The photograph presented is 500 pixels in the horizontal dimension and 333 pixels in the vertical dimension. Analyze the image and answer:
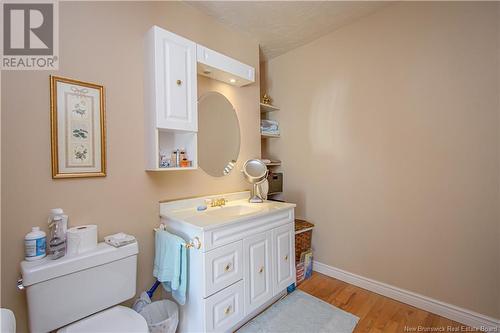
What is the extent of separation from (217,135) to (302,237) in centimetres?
133

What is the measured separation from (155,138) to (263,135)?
4.39 feet

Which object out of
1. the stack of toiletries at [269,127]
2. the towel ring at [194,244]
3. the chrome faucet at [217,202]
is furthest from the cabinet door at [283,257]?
the stack of toiletries at [269,127]

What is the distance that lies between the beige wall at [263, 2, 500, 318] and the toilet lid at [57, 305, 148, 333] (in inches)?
71.9

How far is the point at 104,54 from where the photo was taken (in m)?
1.39

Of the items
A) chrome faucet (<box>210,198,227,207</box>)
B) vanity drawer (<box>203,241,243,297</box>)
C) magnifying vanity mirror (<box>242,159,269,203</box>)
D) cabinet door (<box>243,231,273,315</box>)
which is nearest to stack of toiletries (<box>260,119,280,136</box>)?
magnifying vanity mirror (<box>242,159,269,203</box>)

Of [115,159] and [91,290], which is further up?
[115,159]

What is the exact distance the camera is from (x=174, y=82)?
1.53 m

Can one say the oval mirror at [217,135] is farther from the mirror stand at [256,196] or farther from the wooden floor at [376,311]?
the wooden floor at [376,311]

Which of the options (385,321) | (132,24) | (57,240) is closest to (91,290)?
(57,240)

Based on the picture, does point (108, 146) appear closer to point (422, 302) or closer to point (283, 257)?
point (283, 257)

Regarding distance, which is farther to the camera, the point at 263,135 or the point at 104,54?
the point at 263,135

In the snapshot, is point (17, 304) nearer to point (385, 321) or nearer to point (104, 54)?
point (104, 54)

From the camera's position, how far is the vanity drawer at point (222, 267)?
1.33m

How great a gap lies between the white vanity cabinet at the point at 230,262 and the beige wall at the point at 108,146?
0.69ft
